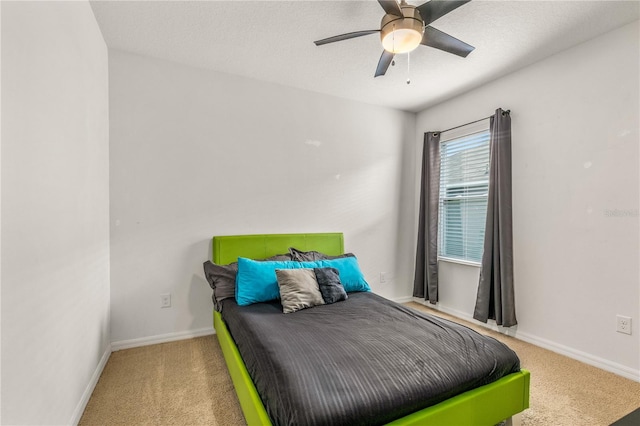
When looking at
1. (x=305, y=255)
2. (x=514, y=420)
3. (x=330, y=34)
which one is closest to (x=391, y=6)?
(x=330, y=34)

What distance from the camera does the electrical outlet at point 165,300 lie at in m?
2.66

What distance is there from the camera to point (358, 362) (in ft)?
4.75

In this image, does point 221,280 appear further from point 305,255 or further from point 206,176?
point 206,176

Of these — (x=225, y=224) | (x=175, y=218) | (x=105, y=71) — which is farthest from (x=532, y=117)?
(x=105, y=71)

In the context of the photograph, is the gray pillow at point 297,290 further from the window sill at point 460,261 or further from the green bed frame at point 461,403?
the window sill at point 460,261

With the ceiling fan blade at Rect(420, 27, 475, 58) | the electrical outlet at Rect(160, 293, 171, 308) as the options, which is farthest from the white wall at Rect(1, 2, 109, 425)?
the ceiling fan blade at Rect(420, 27, 475, 58)

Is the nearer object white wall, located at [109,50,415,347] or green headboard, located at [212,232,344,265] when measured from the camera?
white wall, located at [109,50,415,347]

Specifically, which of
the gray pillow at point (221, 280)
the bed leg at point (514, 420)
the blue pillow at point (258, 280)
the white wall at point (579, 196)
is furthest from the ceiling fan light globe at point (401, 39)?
the bed leg at point (514, 420)

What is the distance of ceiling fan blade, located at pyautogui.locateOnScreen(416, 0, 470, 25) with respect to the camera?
1.58 m

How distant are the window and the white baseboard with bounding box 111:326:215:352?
2.84 metres

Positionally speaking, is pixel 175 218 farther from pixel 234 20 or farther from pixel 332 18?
pixel 332 18

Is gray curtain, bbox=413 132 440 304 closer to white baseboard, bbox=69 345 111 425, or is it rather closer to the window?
the window

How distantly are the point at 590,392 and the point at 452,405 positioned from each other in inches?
55.6

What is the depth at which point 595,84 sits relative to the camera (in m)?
2.35
